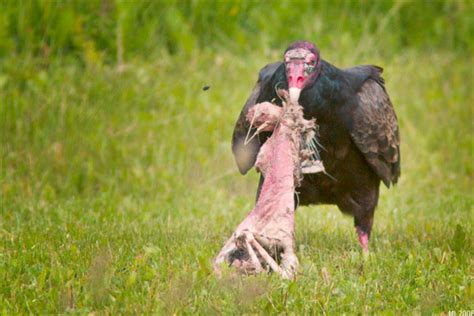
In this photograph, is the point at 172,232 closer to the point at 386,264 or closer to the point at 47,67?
the point at 386,264

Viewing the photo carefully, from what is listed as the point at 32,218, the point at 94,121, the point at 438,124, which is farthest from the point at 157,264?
the point at 438,124

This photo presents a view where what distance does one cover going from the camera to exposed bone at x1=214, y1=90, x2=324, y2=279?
14.6 ft

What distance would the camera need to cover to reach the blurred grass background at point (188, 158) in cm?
421

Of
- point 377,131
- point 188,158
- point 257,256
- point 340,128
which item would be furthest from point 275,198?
point 188,158

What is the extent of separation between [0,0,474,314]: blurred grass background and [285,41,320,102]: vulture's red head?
93 centimetres

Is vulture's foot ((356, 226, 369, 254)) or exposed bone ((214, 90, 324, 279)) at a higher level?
exposed bone ((214, 90, 324, 279))

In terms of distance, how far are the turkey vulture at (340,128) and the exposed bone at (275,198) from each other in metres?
0.17

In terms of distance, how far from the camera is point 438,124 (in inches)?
373

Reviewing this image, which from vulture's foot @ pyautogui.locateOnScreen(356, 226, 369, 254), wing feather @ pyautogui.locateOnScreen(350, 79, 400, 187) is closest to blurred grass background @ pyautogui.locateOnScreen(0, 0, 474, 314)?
vulture's foot @ pyautogui.locateOnScreen(356, 226, 369, 254)

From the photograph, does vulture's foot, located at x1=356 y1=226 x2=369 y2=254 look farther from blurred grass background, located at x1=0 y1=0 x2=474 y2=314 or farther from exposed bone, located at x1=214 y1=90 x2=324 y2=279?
exposed bone, located at x1=214 y1=90 x2=324 y2=279

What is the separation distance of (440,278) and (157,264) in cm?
142

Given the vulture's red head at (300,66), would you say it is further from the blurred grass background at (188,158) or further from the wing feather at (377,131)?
the blurred grass background at (188,158)

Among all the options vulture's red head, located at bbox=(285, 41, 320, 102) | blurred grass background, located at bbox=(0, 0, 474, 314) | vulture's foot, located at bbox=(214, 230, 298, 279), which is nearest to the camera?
blurred grass background, located at bbox=(0, 0, 474, 314)

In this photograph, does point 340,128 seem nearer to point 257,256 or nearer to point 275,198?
point 275,198
